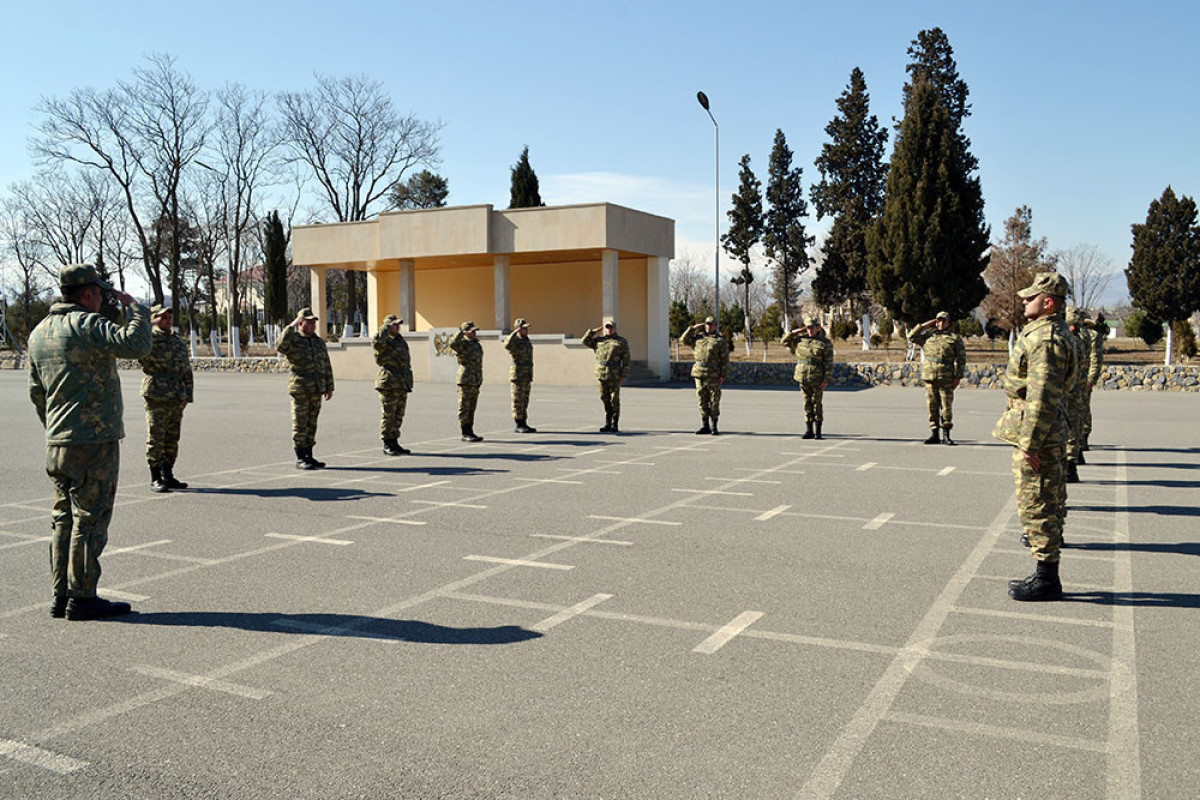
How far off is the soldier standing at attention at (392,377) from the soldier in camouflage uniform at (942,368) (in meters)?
7.53

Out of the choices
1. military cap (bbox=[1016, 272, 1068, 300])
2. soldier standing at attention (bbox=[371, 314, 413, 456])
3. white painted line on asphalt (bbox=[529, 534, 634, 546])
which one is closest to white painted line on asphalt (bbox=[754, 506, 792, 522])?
white painted line on asphalt (bbox=[529, 534, 634, 546])

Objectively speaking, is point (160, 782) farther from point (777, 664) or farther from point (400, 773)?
point (777, 664)

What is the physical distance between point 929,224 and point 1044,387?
32.1 metres

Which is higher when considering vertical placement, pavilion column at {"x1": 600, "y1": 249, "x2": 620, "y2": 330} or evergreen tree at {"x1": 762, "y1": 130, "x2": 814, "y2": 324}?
evergreen tree at {"x1": 762, "y1": 130, "x2": 814, "y2": 324}

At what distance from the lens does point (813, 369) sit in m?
14.5

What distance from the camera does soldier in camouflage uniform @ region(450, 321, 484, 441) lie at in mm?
14586

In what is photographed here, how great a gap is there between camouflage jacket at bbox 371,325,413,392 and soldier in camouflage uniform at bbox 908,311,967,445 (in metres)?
7.52

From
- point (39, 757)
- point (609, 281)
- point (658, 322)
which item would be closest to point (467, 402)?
point (39, 757)

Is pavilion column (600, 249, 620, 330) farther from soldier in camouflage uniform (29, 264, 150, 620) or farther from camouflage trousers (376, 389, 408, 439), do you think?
soldier in camouflage uniform (29, 264, 150, 620)

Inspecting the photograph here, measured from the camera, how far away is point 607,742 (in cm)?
384

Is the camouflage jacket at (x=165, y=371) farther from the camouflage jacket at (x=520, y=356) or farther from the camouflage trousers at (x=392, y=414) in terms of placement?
the camouflage jacket at (x=520, y=356)

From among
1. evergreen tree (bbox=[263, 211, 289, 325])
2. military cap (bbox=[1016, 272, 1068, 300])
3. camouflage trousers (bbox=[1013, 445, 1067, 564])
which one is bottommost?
camouflage trousers (bbox=[1013, 445, 1067, 564])

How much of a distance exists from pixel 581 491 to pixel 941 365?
21.0ft

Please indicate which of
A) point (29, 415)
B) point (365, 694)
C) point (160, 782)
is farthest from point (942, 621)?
point (29, 415)
